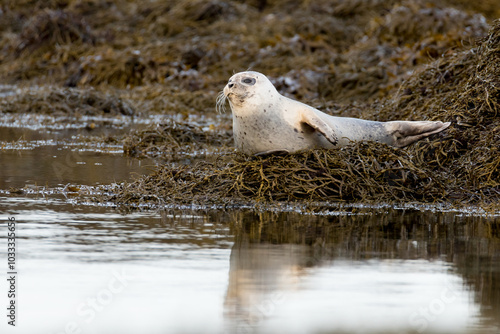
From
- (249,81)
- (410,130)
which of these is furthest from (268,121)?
(410,130)

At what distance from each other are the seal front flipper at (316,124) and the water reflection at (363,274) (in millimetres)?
979

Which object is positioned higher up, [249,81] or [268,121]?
[249,81]

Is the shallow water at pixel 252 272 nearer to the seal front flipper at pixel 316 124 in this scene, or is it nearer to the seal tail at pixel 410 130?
the seal front flipper at pixel 316 124

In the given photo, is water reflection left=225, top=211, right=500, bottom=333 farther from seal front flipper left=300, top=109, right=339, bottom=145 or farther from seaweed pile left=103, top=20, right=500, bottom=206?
seal front flipper left=300, top=109, right=339, bottom=145

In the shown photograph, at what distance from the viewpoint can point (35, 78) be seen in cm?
2081

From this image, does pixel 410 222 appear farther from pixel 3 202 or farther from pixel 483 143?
pixel 3 202

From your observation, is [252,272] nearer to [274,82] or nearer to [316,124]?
[316,124]

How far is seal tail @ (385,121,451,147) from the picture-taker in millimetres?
8289

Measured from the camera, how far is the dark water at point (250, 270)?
13.1 feet

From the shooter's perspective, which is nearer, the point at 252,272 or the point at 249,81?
the point at 252,272

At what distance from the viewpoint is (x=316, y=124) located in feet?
24.6

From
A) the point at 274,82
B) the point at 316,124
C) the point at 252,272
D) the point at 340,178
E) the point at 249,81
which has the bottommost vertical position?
the point at 252,272

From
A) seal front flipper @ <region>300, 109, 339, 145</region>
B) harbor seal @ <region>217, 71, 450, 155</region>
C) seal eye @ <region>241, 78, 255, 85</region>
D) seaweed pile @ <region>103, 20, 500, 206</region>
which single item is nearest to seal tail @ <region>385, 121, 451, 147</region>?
seaweed pile @ <region>103, 20, 500, 206</region>

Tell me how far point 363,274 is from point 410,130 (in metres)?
3.73
